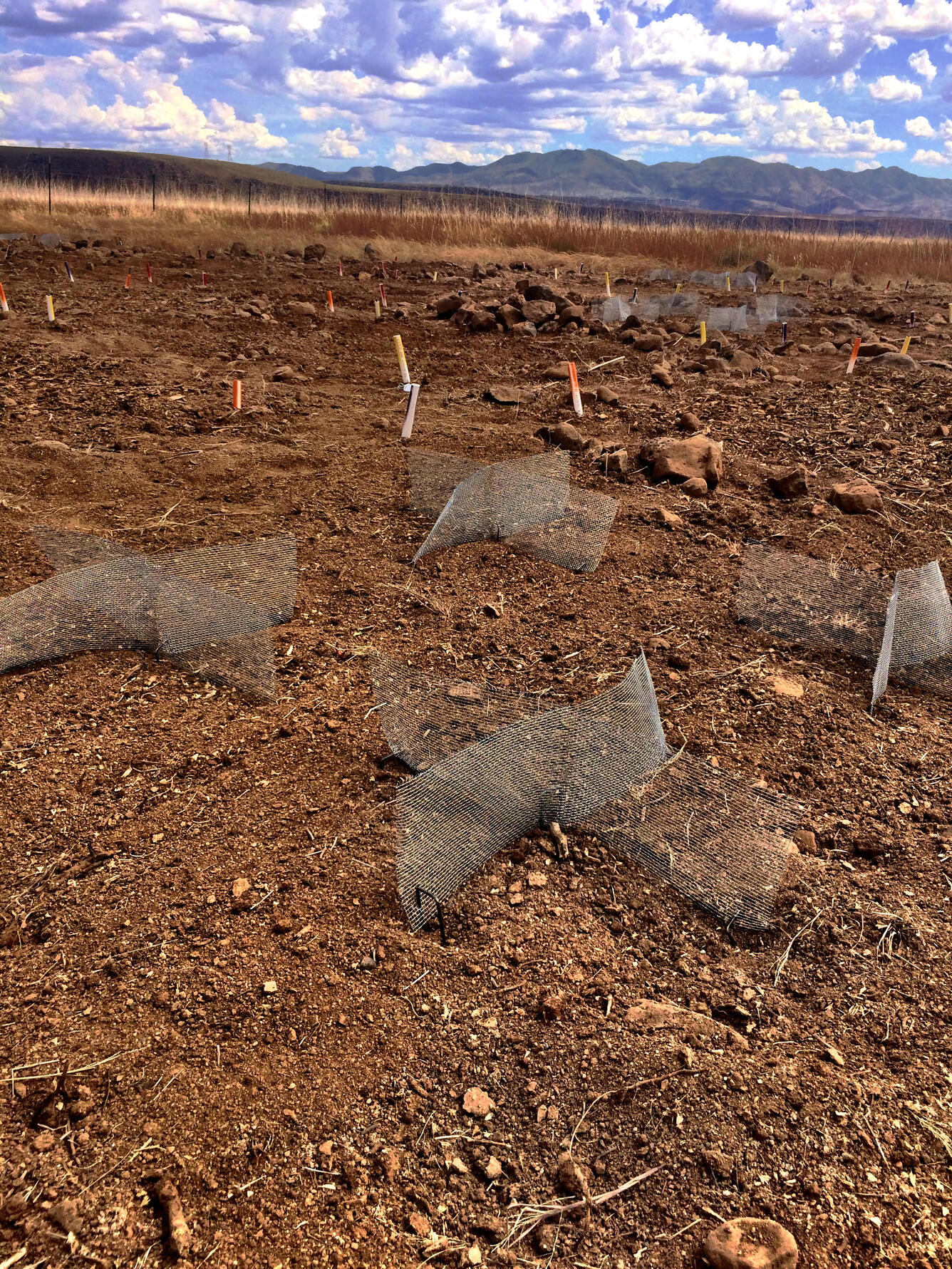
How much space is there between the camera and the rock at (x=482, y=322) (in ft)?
32.5

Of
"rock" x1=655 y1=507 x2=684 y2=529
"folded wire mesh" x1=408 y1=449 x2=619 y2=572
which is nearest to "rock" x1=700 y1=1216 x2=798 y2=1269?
A: "folded wire mesh" x1=408 y1=449 x2=619 y2=572

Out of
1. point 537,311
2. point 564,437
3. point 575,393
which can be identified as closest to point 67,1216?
point 564,437

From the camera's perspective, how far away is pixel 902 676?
3.61m

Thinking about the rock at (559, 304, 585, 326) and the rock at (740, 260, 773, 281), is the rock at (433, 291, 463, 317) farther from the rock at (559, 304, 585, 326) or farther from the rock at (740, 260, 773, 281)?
the rock at (740, 260, 773, 281)

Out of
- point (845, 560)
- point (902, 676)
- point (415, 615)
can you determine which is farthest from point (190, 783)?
point (845, 560)

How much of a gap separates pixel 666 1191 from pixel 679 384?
7.20m

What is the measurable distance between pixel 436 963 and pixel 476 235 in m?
23.0

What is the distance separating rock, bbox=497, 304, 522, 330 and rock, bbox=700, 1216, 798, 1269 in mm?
9712

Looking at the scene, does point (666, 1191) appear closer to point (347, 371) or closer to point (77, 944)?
point (77, 944)

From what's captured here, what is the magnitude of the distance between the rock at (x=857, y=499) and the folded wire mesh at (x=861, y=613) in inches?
36.7

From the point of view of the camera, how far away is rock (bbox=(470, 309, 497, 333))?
32.5 feet

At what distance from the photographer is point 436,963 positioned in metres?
2.16

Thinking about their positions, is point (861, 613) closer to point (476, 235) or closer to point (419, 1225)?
point (419, 1225)

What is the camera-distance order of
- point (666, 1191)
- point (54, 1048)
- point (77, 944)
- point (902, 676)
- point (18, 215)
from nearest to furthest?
point (666, 1191)
point (54, 1048)
point (77, 944)
point (902, 676)
point (18, 215)
